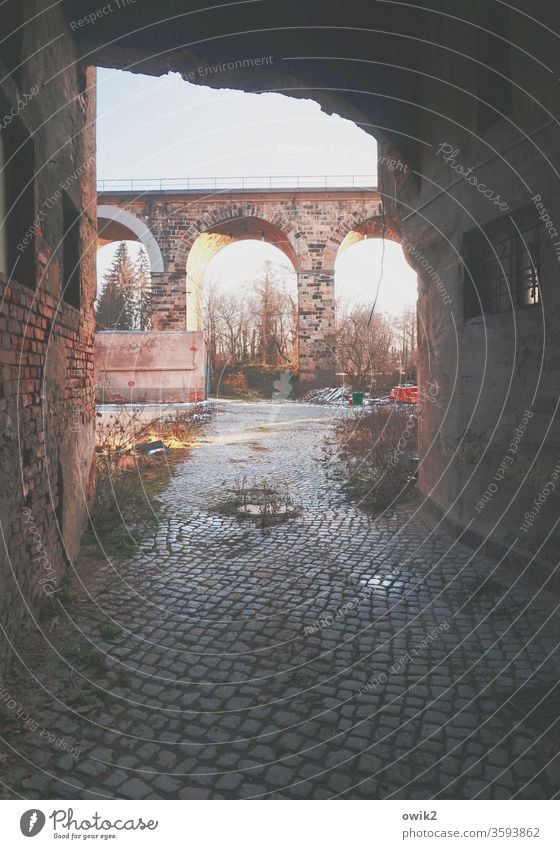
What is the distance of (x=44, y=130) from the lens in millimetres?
3736

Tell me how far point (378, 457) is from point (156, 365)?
1445cm

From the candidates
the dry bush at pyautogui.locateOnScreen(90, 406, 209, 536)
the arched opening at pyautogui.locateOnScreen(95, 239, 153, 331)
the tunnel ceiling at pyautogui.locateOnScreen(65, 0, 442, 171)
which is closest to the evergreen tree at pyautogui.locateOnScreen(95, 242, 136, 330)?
the arched opening at pyautogui.locateOnScreen(95, 239, 153, 331)

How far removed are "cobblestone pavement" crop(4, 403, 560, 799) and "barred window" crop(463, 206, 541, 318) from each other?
2164mm

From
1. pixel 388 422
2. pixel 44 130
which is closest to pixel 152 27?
pixel 44 130

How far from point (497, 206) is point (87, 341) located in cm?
395

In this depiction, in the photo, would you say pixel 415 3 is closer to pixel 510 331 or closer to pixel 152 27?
pixel 152 27

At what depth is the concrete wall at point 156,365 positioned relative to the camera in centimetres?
2095

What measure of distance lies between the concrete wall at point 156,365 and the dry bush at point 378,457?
9673mm

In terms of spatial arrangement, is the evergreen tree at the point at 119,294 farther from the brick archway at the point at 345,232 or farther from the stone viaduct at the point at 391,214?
the stone viaduct at the point at 391,214

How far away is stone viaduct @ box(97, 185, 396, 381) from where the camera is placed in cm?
2573

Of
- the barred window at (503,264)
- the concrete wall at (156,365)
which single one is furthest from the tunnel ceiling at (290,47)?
the concrete wall at (156,365)

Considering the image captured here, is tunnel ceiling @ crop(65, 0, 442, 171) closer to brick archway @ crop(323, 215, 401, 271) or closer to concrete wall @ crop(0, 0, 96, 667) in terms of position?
concrete wall @ crop(0, 0, 96, 667)

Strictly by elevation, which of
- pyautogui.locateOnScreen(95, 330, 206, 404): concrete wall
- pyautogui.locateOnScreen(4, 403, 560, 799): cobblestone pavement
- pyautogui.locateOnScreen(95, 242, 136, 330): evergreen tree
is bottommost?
pyautogui.locateOnScreen(4, 403, 560, 799): cobblestone pavement

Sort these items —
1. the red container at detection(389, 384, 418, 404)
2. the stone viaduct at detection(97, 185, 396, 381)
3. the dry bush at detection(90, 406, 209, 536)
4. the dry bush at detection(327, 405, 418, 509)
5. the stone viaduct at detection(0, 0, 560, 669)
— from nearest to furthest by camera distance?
the stone viaduct at detection(0, 0, 560, 669)
the dry bush at detection(90, 406, 209, 536)
the dry bush at detection(327, 405, 418, 509)
the red container at detection(389, 384, 418, 404)
the stone viaduct at detection(97, 185, 396, 381)
